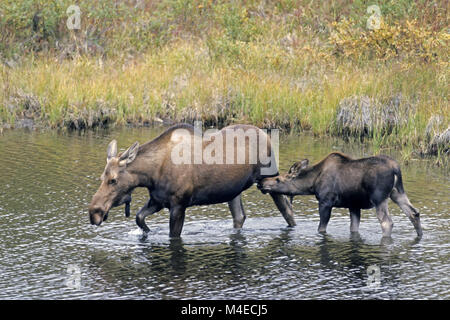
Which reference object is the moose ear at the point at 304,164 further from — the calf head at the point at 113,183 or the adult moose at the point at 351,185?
the calf head at the point at 113,183

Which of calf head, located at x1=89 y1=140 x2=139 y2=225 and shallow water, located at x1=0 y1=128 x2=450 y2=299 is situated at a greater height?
calf head, located at x1=89 y1=140 x2=139 y2=225

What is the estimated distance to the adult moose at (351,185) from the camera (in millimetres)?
11422

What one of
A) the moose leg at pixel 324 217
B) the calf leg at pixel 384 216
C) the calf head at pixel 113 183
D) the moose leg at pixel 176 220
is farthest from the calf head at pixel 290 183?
the calf head at pixel 113 183

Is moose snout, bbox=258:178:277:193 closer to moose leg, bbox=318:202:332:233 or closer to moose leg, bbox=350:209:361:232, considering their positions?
moose leg, bbox=318:202:332:233

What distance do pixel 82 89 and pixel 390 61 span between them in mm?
6604

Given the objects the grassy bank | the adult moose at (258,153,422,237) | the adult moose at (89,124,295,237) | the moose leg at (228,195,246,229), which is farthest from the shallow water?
the grassy bank

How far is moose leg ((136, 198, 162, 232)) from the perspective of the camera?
11344 mm

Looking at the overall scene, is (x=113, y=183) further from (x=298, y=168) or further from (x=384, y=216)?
(x=384, y=216)

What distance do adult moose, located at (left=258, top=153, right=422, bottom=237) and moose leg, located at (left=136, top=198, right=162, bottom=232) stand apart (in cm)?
145

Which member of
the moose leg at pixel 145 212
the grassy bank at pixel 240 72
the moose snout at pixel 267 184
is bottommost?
the moose leg at pixel 145 212

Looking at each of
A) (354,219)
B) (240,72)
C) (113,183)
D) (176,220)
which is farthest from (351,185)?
(240,72)

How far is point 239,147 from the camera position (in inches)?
467

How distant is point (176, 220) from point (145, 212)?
40cm

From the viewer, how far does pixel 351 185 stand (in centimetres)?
1162
